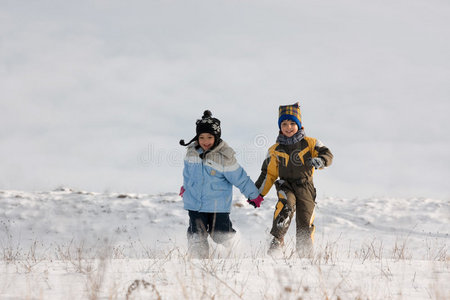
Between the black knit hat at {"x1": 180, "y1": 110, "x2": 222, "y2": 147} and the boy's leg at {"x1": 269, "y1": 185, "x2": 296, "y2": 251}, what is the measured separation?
1.12m

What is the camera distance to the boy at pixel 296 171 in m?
5.38

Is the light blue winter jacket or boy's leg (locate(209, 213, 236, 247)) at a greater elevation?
the light blue winter jacket

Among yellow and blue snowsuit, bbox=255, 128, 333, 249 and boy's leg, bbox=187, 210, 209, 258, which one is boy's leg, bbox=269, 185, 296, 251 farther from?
boy's leg, bbox=187, 210, 209, 258

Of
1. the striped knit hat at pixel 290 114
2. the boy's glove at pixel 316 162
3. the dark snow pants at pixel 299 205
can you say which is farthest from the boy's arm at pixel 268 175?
the boy's glove at pixel 316 162

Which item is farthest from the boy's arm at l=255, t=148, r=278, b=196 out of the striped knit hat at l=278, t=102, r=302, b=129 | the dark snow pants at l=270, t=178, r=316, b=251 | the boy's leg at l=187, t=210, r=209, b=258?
the boy's leg at l=187, t=210, r=209, b=258

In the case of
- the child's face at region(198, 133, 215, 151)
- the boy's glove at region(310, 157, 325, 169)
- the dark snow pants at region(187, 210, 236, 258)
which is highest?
the child's face at region(198, 133, 215, 151)

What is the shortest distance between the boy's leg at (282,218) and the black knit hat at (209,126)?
1123 millimetres

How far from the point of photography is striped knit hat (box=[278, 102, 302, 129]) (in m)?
5.57

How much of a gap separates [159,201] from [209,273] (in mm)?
8472

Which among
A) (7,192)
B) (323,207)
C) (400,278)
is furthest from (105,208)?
(400,278)

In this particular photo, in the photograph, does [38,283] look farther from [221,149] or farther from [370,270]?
[221,149]

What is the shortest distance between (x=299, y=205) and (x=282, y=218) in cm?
36

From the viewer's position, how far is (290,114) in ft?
18.3

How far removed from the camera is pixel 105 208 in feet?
35.7
